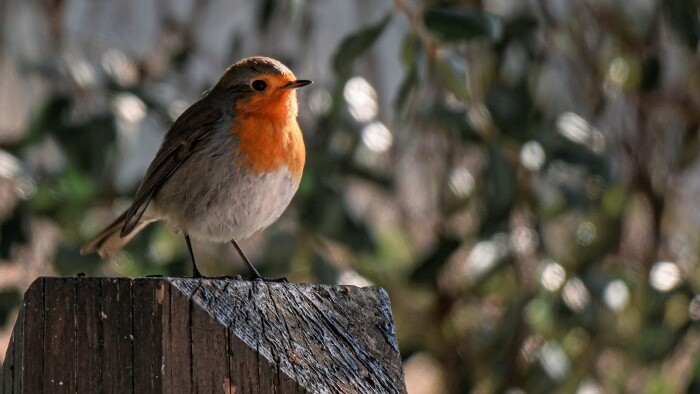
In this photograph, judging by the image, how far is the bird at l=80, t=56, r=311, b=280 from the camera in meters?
2.86

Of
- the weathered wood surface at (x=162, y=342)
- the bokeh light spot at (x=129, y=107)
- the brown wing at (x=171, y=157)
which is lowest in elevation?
the bokeh light spot at (x=129, y=107)

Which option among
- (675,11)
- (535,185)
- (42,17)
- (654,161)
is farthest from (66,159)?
(654,161)

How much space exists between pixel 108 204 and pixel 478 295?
4.86 feet

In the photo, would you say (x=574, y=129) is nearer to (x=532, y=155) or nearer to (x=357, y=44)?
(x=532, y=155)

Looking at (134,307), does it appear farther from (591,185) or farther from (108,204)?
(591,185)

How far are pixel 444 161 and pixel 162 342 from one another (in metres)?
3.36

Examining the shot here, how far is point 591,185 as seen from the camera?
4.05 meters

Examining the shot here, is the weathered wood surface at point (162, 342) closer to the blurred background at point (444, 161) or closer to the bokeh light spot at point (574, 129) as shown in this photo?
the blurred background at point (444, 161)

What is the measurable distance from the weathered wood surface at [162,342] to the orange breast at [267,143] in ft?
4.38

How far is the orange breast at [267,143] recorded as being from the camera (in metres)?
2.85

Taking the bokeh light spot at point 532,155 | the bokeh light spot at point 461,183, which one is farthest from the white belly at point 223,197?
the bokeh light spot at point 461,183

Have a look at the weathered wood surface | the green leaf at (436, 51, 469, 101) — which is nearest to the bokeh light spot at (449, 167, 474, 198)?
the green leaf at (436, 51, 469, 101)

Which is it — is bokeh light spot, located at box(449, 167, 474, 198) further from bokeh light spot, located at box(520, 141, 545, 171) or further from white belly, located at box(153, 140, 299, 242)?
white belly, located at box(153, 140, 299, 242)

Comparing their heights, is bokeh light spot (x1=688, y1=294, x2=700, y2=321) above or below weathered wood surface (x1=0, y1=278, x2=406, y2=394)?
below
